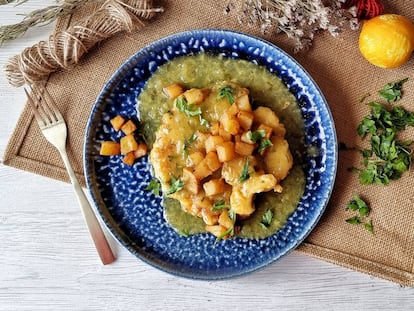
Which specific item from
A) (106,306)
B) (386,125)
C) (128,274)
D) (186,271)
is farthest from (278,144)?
(106,306)

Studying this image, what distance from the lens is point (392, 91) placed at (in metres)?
2.99

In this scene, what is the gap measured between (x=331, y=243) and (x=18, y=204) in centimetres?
179

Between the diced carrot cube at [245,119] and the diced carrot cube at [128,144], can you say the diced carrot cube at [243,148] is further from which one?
the diced carrot cube at [128,144]

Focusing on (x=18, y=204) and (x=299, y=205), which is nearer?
(x=299, y=205)

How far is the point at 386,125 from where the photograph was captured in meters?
2.97

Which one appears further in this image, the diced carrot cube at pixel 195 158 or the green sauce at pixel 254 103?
the green sauce at pixel 254 103

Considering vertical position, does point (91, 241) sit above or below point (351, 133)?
below

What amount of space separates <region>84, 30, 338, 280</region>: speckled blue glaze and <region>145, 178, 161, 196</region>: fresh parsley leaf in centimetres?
3

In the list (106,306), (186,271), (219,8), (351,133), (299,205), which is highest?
(219,8)

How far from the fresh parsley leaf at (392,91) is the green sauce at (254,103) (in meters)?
0.48

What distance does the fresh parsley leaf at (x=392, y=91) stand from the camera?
2.99m

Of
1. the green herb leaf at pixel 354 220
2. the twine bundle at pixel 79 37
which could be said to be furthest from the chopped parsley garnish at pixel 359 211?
the twine bundle at pixel 79 37

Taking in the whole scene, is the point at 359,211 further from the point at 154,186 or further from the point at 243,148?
the point at 154,186

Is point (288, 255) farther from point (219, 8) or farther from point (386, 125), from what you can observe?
point (219, 8)
